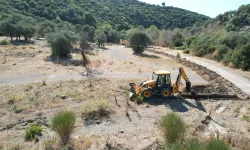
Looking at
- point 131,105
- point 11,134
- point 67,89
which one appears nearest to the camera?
point 11,134

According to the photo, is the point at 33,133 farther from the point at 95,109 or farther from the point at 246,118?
the point at 246,118

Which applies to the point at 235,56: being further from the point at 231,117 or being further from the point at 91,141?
the point at 91,141

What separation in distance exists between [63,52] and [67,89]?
1439 centimetres

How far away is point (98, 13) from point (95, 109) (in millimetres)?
102251

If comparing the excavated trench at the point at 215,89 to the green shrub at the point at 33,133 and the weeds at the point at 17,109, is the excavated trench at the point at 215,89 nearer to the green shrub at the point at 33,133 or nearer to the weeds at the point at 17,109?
the green shrub at the point at 33,133

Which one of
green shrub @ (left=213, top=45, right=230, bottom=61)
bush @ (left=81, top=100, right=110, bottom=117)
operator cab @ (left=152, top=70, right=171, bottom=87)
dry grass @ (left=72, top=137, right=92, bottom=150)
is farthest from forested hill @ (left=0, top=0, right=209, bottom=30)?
dry grass @ (left=72, top=137, right=92, bottom=150)

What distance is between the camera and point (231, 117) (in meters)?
13.8

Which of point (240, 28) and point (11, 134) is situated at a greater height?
point (240, 28)

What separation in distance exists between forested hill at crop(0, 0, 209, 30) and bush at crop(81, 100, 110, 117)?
198ft

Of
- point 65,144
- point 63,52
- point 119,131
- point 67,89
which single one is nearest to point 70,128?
point 65,144

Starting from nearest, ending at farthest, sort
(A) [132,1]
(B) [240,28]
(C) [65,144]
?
A: (C) [65,144], (B) [240,28], (A) [132,1]

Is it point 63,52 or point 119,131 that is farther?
point 63,52

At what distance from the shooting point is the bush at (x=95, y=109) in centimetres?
1327

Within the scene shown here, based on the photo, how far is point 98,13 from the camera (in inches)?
4321
